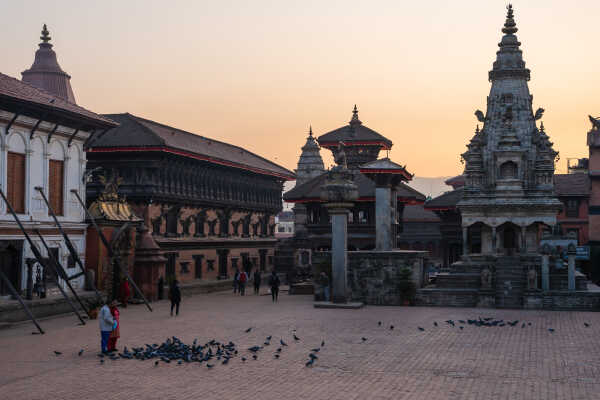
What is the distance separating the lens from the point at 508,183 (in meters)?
45.1

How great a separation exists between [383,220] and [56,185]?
1716cm

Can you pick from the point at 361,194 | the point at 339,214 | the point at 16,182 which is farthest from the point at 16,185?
the point at 361,194

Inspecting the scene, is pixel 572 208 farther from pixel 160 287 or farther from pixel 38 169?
pixel 38 169

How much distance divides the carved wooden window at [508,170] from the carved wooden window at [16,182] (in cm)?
2679

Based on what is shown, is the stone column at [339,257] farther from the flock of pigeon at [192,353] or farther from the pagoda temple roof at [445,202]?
the pagoda temple roof at [445,202]

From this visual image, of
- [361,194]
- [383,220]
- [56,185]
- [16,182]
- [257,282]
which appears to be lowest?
[257,282]

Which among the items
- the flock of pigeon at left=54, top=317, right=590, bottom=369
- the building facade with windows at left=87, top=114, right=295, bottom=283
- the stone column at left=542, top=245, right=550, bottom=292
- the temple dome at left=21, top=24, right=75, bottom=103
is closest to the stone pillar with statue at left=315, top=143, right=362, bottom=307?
the stone column at left=542, top=245, right=550, bottom=292

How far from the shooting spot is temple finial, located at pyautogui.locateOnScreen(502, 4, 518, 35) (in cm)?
4825

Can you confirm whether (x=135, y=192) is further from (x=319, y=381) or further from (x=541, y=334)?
(x=319, y=381)

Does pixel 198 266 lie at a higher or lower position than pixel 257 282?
higher

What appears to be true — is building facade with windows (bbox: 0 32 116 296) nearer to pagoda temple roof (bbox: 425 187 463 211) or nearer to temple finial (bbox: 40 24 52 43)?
pagoda temple roof (bbox: 425 187 463 211)

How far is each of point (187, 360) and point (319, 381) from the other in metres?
4.14

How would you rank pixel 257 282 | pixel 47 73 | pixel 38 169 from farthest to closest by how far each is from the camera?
pixel 47 73, pixel 257 282, pixel 38 169

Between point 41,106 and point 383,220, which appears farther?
point 383,220
